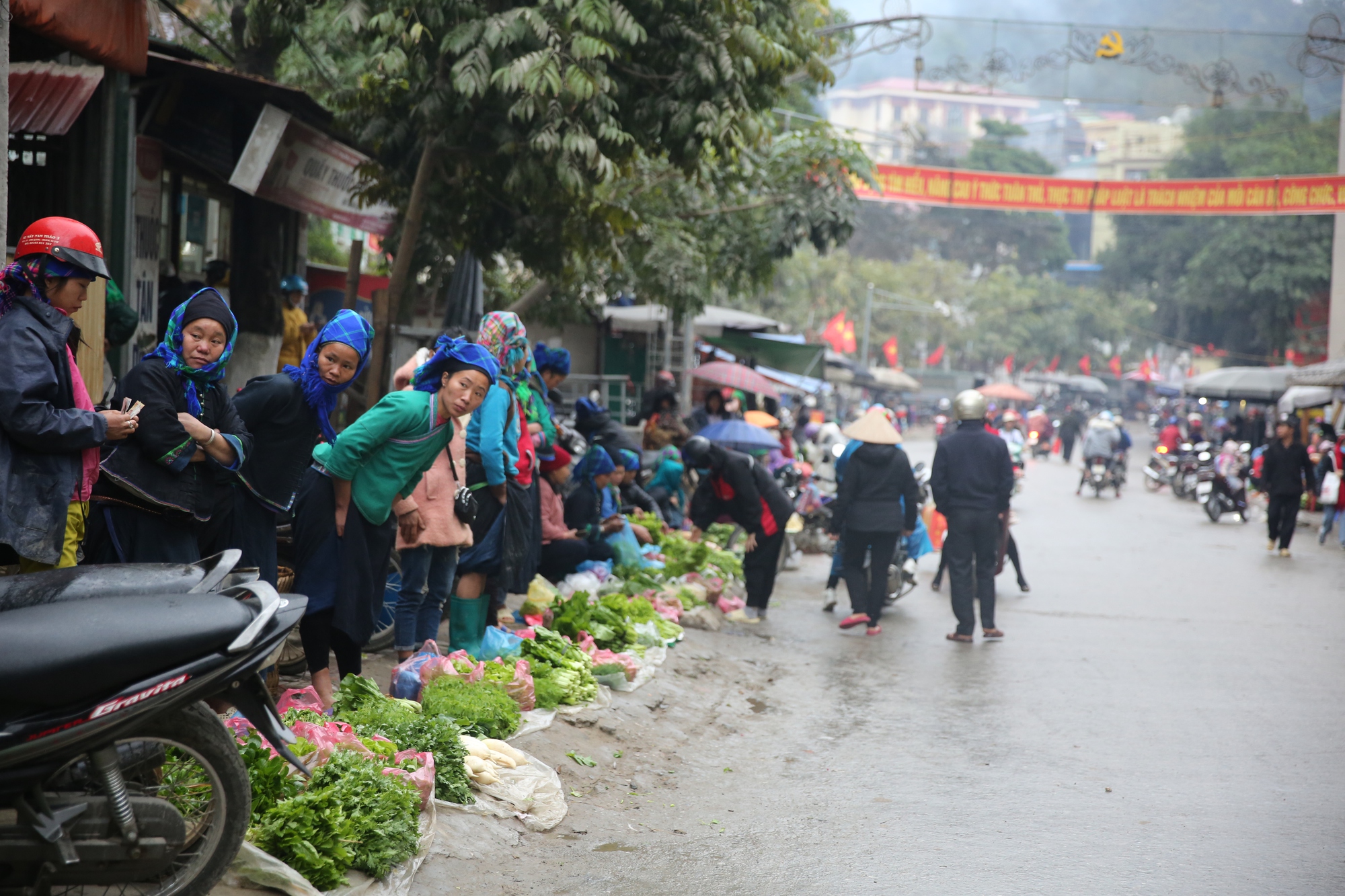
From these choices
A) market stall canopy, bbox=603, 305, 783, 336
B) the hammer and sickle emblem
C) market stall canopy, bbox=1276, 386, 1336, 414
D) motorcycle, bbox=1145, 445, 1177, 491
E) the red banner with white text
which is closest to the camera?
market stall canopy, bbox=603, 305, 783, 336

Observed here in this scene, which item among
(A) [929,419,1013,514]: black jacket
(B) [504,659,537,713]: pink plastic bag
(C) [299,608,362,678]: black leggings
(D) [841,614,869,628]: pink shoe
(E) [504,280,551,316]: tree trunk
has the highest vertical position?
(E) [504,280,551,316]: tree trunk

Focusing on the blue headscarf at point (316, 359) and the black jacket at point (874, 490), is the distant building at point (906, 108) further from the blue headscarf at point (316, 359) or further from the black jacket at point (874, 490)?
the blue headscarf at point (316, 359)

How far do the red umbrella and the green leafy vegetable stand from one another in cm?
1405

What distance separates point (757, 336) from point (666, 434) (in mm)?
10629

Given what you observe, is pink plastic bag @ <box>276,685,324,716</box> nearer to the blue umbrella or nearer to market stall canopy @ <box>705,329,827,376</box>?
the blue umbrella

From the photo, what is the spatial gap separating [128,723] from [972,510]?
7410 mm

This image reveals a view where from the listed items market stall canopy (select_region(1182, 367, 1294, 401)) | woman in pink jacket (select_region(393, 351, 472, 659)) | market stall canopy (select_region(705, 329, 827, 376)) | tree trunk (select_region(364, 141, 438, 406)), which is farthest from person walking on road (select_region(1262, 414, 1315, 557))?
woman in pink jacket (select_region(393, 351, 472, 659))

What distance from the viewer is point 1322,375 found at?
2192 cm

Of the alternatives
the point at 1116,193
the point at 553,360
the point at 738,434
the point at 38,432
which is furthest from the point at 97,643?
the point at 1116,193

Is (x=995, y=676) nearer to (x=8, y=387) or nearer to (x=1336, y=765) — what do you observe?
(x=1336, y=765)

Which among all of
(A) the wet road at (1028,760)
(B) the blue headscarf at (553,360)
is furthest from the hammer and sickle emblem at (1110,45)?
(B) the blue headscarf at (553,360)

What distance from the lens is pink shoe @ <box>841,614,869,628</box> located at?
31.4ft

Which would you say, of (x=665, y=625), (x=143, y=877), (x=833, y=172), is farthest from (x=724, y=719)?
(x=833, y=172)

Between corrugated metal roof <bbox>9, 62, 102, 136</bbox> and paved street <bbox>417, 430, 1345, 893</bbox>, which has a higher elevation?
corrugated metal roof <bbox>9, 62, 102, 136</bbox>
